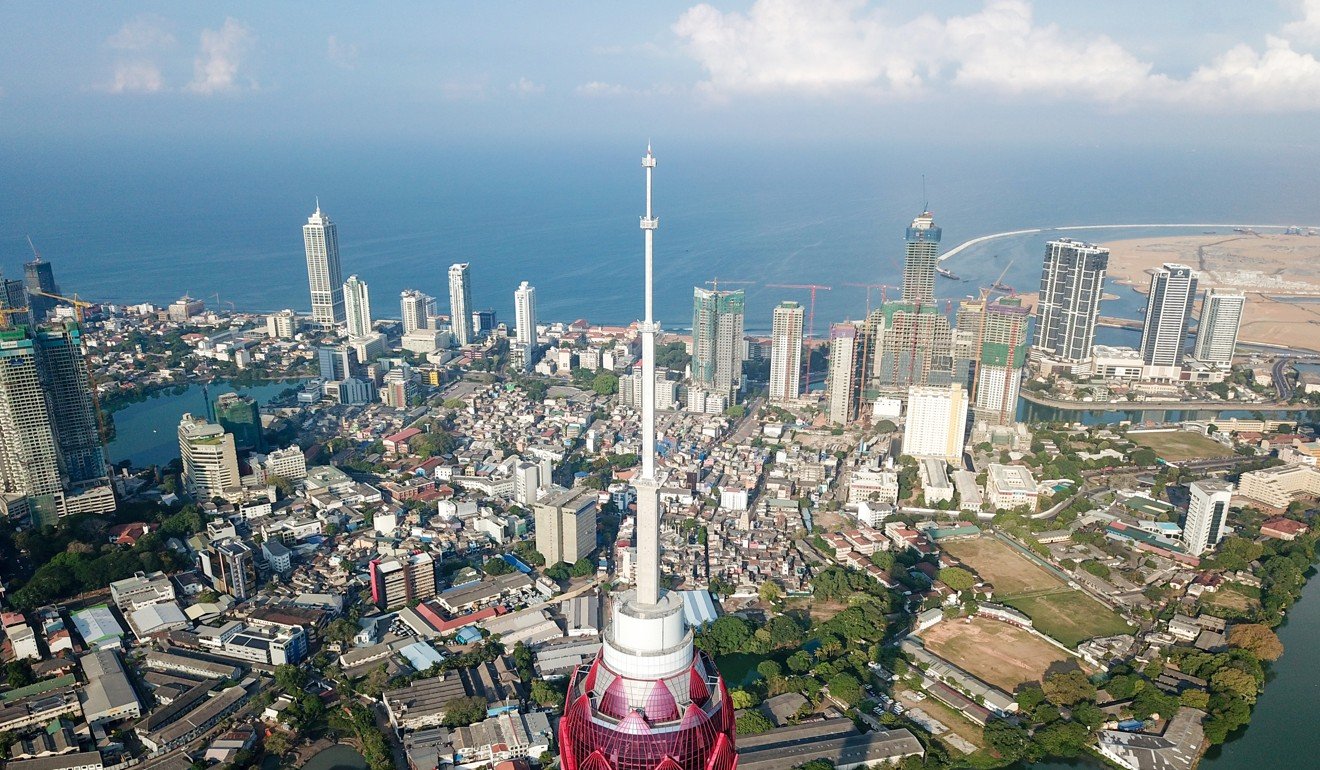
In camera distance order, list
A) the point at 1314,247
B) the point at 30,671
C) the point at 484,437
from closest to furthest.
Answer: the point at 30,671, the point at 484,437, the point at 1314,247

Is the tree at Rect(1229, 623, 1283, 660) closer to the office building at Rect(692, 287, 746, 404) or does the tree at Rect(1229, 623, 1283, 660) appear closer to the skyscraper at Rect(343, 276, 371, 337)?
the office building at Rect(692, 287, 746, 404)

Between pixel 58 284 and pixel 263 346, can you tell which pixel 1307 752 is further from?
pixel 58 284

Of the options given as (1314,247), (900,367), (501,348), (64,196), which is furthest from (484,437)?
(64,196)

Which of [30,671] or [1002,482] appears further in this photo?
[1002,482]

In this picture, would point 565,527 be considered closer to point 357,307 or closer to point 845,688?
point 845,688

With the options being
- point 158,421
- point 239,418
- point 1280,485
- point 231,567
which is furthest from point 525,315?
point 1280,485

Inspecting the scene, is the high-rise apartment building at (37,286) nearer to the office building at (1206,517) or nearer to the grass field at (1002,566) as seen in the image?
the grass field at (1002,566)

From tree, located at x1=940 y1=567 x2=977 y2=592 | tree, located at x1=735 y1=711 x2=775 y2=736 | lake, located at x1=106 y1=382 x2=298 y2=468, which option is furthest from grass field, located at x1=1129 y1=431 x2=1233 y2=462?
lake, located at x1=106 y1=382 x2=298 y2=468
